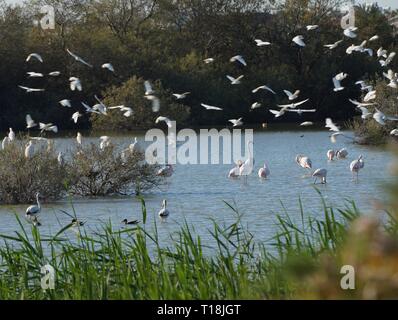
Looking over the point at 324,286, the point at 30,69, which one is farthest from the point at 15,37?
the point at 324,286

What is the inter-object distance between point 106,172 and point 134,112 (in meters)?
24.4

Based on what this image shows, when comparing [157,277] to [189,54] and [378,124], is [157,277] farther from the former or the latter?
[189,54]

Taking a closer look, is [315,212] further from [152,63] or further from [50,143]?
[152,63]

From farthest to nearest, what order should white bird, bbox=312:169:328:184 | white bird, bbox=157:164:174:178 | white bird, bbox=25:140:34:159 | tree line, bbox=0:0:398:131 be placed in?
tree line, bbox=0:0:398:131 → white bird, bbox=312:169:328:184 → white bird, bbox=157:164:174:178 → white bird, bbox=25:140:34:159

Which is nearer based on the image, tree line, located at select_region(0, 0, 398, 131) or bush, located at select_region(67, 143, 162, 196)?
bush, located at select_region(67, 143, 162, 196)

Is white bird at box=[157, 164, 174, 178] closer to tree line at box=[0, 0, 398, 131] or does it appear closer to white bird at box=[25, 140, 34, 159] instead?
white bird at box=[25, 140, 34, 159]

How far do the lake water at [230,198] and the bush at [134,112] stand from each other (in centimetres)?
1323

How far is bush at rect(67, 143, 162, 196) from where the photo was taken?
19.6 metres

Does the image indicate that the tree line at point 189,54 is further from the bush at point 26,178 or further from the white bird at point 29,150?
the bush at point 26,178

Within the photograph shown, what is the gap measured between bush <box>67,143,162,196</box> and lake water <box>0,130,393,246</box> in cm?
43

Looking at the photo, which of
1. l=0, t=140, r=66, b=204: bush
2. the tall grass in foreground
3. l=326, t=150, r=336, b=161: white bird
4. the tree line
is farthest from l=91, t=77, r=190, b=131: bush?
the tall grass in foreground

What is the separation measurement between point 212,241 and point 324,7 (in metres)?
41.4

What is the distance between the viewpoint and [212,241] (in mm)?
12867

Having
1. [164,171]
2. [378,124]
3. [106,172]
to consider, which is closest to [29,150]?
[106,172]
